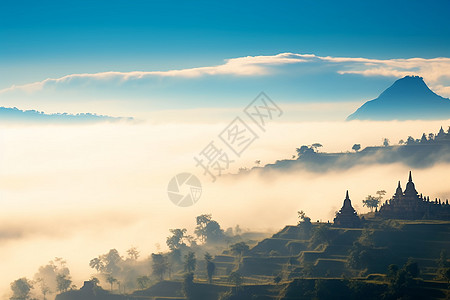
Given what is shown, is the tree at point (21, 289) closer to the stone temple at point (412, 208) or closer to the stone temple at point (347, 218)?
the stone temple at point (347, 218)

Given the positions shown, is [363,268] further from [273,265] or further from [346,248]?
[273,265]

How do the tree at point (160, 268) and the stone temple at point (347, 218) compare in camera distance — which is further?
the stone temple at point (347, 218)

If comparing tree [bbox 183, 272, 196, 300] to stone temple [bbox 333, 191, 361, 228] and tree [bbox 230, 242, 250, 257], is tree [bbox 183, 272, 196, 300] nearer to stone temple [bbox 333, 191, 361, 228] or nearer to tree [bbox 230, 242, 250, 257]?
tree [bbox 230, 242, 250, 257]

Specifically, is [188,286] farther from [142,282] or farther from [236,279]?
[142,282]

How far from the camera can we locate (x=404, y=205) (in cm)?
19525

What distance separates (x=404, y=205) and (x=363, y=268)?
37.6 meters

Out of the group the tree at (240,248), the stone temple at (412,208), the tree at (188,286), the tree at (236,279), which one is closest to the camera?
the tree at (236,279)

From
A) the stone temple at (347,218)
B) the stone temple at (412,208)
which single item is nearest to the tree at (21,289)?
the stone temple at (347,218)

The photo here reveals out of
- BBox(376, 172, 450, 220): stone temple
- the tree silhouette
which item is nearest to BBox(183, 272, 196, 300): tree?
the tree silhouette

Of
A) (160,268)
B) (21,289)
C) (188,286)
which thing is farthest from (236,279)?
(21,289)

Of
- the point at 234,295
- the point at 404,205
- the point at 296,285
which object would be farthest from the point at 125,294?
the point at 404,205

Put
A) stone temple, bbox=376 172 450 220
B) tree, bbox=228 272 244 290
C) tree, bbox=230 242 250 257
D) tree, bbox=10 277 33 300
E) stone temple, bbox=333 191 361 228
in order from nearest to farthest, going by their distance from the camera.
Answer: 1. tree, bbox=228 272 244 290
2. tree, bbox=10 277 33 300
3. tree, bbox=230 242 250 257
4. stone temple, bbox=376 172 450 220
5. stone temple, bbox=333 191 361 228

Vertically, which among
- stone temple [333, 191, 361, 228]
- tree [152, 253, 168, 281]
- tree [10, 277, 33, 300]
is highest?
stone temple [333, 191, 361, 228]

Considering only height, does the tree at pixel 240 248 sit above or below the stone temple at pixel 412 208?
below
